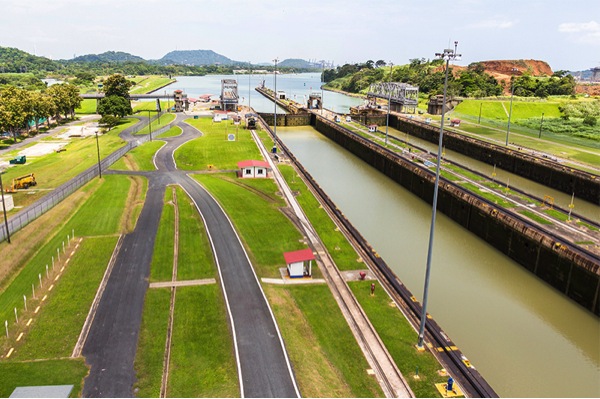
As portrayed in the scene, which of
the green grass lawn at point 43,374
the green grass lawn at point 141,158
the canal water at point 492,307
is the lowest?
the canal water at point 492,307

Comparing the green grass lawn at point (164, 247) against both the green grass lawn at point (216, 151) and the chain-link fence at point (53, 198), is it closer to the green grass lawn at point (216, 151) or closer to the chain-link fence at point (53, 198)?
the chain-link fence at point (53, 198)

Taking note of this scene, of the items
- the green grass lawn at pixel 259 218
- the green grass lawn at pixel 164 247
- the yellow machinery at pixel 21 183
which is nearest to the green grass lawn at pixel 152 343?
the green grass lawn at pixel 164 247

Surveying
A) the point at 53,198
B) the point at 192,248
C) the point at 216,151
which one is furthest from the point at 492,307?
the point at 216,151

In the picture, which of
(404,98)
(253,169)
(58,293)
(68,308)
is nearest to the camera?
(68,308)

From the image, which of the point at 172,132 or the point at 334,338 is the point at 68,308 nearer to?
the point at 334,338

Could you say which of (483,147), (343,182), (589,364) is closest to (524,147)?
(483,147)

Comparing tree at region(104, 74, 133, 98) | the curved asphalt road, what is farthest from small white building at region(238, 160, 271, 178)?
tree at region(104, 74, 133, 98)

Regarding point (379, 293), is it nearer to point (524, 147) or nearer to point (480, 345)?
point (480, 345)
